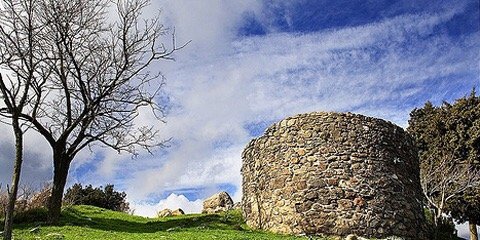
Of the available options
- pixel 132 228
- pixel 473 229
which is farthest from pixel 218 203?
pixel 473 229

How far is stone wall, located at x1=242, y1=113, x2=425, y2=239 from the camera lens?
20.0 m

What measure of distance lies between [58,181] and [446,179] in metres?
20.8

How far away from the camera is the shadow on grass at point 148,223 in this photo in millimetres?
21875

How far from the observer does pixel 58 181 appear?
2291 cm

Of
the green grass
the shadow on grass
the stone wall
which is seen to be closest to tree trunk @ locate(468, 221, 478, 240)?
the stone wall

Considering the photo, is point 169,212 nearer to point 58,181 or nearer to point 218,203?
point 218,203

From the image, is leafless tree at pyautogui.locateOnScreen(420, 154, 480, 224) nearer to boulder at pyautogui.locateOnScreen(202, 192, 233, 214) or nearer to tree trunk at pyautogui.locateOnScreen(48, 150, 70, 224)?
boulder at pyautogui.locateOnScreen(202, 192, 233, 214)

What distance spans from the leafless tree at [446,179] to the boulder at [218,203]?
37.8 feet

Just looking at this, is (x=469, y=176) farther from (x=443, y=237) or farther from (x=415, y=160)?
(x=415, y=160)

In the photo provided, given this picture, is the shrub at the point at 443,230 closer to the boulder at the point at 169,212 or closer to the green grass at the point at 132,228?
the green grass at the point at 132,228

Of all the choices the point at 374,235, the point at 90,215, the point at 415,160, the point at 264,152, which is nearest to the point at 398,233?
the point at 374,235

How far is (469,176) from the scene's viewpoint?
3027cm

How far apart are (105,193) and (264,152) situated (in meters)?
22.2

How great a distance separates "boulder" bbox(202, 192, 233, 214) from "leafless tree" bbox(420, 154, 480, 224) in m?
11.5
